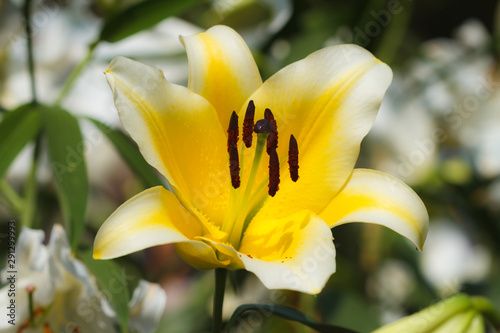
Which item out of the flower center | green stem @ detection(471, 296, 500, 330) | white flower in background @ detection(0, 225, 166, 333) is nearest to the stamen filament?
the flower center

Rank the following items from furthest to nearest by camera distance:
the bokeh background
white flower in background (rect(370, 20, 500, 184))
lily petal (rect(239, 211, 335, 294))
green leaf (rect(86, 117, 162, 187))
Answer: white flower in background (rect(370, 20, 500, 184)) → the bokeh background → green leaf (rect(86, 117, 162, 187)) → lily petal (rect(239, 211, 335, 294))

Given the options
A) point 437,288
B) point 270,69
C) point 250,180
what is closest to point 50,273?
point 250,180

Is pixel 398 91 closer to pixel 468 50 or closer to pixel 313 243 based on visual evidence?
A: pixel 468 50

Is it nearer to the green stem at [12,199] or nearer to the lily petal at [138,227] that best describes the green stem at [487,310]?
the lily petal at [138,227]

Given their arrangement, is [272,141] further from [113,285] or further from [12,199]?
[12,199]

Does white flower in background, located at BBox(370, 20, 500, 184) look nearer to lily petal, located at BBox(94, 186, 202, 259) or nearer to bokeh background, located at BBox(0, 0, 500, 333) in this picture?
bokeh background, located at BBox(0, 0, 500, 333)

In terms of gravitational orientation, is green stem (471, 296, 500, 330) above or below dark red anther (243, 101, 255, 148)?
below
